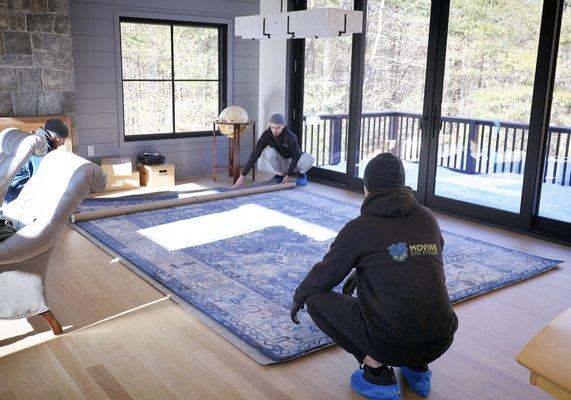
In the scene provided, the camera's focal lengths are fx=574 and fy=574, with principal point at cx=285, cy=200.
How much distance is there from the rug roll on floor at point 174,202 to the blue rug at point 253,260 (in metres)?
0.09

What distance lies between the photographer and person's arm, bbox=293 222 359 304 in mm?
2346

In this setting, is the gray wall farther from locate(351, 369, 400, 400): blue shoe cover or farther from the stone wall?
locate(351, 369, 400, 400): blue shoe cover

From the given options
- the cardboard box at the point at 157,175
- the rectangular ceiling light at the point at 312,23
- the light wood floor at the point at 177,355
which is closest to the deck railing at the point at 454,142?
the light wood floor at the point at 177,355

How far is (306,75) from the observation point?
7.10m

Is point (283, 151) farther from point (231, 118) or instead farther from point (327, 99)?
point (327, 99)

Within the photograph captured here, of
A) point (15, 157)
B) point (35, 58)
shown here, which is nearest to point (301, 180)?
point (35, 58)

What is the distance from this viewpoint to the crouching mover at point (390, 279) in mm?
2287

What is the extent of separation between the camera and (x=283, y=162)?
6.91 m

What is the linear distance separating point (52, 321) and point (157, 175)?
11.9ft

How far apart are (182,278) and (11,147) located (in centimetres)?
139

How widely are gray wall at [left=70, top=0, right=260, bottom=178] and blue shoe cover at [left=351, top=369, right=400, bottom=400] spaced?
472cm

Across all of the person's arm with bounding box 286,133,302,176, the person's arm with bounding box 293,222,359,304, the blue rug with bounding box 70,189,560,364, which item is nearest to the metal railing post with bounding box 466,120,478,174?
the blue rug with bounding box 70,189,560,364

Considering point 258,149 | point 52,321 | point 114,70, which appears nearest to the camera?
point 52,321

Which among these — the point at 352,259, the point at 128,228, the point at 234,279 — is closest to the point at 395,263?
the point at 352,259
